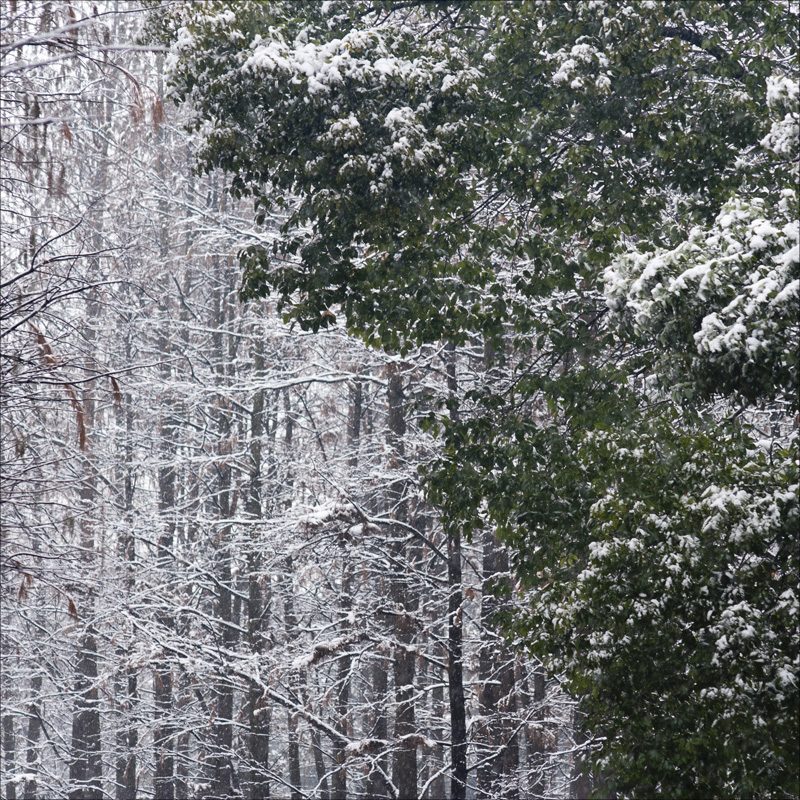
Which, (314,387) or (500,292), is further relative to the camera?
(314,387)

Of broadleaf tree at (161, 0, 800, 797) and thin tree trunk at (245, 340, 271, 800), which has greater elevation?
broadleaf tree at (161, 0, 800, 797)

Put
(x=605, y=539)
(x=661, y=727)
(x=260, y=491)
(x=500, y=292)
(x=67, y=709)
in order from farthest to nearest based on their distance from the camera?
(x=67, y=709)
(x=260, y=491)
(x=500, y=292)
(x=605, y=539)
(x=661, y=727)

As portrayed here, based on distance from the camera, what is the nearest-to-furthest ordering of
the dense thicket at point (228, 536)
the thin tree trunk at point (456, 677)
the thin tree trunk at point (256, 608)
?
1. the thin tree trunk at point (456, 677)
2. the dense thicket at point (228, 536)
3. the thin tree trunk at point (256, 608)

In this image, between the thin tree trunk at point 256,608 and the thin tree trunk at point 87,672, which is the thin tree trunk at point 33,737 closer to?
the thin tree trunk at point 87,672

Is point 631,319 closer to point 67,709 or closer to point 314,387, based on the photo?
point 314,387

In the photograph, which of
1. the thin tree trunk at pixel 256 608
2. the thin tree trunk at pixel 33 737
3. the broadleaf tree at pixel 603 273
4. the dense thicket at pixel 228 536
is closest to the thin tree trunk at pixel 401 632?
the dense thicket at pixel 228 536

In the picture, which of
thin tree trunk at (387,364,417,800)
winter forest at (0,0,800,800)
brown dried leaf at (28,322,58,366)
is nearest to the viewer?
brown dried leaf at (28,322,58,366)

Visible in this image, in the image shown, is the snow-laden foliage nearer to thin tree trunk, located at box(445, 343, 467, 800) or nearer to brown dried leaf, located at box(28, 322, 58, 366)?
brown dried leaf, located at box(28, 322, 58, 366)

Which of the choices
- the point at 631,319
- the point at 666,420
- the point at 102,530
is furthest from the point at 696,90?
the point at 102,530

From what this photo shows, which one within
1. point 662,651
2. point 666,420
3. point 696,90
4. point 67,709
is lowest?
point 67,709

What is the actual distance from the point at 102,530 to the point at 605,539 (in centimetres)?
1339

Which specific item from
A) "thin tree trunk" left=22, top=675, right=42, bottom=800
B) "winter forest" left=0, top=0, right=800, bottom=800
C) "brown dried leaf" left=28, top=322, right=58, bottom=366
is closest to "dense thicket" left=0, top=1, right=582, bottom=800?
"thin tree trunk" left=22, top=675, right=42, bottom=800

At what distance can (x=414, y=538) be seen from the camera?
15.0 m

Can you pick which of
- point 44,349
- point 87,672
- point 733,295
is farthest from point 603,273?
point 87,672
